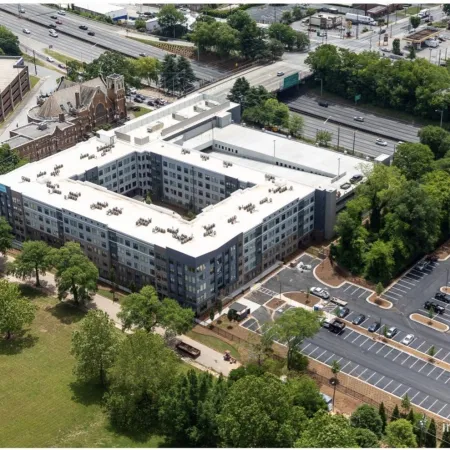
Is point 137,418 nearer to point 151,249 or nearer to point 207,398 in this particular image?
point 207,398

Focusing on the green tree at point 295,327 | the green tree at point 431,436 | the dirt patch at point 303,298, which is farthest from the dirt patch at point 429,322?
the green tree at point 431,436

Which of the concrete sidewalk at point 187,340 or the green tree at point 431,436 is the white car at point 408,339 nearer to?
the green tree at point 431,436

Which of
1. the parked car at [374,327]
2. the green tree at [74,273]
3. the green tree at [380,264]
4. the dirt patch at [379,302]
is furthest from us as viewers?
the green tree at [380,264]

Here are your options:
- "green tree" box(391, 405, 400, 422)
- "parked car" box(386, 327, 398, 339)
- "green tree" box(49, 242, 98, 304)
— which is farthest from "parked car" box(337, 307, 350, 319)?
"green tree" box(49, 242, 98, 304)

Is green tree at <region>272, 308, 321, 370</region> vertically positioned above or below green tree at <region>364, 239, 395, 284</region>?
above

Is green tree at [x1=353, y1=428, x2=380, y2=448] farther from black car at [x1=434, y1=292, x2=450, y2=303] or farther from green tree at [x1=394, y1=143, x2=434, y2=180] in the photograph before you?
green tree at [x1=394, y1=143, x2=434, y2=180]

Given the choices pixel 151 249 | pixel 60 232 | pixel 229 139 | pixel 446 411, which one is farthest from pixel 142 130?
pixel 446 411

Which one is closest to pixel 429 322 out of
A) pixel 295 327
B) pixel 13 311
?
pixel 295 327
